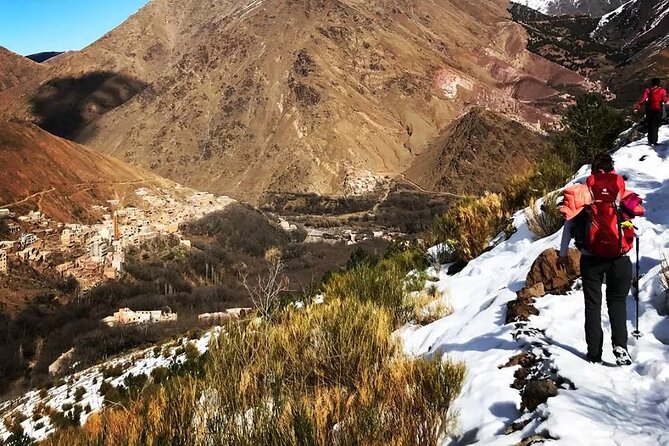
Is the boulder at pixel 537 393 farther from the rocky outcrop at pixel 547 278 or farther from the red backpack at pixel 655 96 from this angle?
the red backpack at pixel 655 96

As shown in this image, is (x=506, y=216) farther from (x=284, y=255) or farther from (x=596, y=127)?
(x=284, y=255)

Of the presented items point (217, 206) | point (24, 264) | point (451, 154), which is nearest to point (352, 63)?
point (451, 154)

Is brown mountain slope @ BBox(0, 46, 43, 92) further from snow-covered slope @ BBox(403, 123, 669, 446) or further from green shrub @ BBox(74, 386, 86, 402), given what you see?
snow-covered slope @ BBox(403, 123, 669, 446)

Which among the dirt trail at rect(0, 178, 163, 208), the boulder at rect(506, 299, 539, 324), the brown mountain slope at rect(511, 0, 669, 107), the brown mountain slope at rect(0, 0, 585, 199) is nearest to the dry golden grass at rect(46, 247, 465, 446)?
the boulder at rect(506, 299, 539, 324)

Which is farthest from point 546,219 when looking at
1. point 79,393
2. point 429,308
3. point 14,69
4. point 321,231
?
point 14,69

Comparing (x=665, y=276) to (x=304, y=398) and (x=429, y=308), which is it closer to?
(x=429, y=308)

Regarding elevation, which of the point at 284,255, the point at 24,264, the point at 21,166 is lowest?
the point at 284,255
